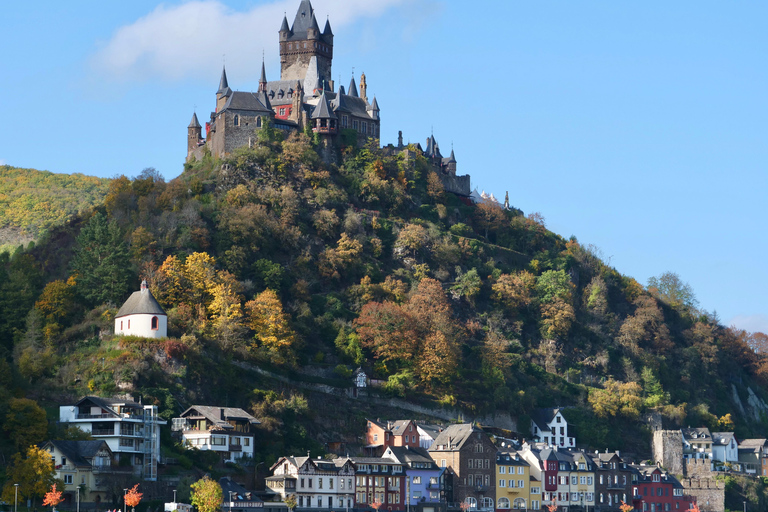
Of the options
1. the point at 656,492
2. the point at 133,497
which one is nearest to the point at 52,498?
the point at 133,497

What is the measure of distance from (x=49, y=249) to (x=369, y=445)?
3603 centimetres

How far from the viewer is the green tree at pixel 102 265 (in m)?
101

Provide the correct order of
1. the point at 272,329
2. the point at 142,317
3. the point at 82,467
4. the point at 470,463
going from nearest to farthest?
the point at 82,467 < the point at 142,317 < the point at 470,463 < the point at 272,329

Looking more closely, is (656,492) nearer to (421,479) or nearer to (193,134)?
(421,479)

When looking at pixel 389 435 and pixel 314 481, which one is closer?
pixel 314 481

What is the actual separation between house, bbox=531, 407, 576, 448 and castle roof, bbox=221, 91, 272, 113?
4173cm

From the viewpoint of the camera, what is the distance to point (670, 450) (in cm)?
11650

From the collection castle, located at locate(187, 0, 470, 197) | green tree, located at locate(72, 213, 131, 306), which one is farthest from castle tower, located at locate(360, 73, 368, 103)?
green tree, located at locate(72, 213, 131, 306)

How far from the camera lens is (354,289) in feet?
384

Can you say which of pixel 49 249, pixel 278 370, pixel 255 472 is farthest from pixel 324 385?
pixel 49 249

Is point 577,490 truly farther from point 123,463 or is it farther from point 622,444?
point 123,463

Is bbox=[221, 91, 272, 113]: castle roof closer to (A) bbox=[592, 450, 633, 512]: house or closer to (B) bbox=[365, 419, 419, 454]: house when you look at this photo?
(B) bbox=[365, 419, 419, 454]: house

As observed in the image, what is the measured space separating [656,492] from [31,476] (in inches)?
2249

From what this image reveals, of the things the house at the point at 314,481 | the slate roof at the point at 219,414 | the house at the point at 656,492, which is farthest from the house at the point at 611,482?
the slate roof at the point at 219,414
